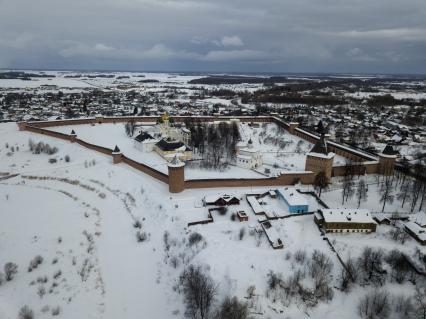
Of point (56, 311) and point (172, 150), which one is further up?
point (172, 150)

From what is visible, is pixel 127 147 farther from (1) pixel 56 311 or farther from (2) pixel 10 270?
(1) pixel 56 311

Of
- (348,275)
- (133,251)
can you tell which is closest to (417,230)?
(348,275)

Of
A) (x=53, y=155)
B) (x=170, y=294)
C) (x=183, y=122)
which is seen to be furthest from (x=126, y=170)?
(x=183, y=122)

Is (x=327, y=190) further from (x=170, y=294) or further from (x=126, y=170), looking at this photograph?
(x=126, y=170)

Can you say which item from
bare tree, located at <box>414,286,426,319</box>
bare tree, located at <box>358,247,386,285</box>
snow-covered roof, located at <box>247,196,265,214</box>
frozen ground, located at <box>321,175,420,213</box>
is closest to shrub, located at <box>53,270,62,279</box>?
snow-covered roof, located at <box>247,196,265,214</box>

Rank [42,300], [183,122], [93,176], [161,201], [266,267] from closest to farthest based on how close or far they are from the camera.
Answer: [42,300], [266,267], [161,201], [93,176], [183,122]
